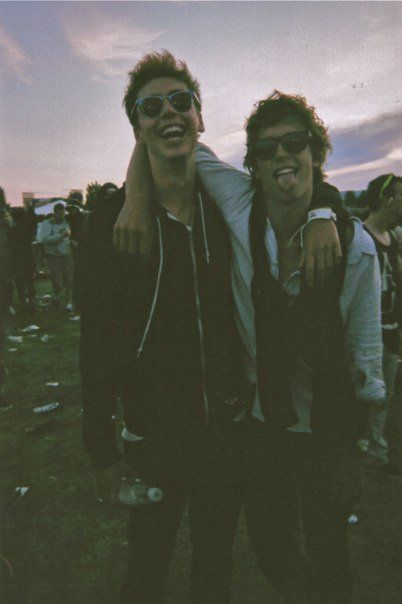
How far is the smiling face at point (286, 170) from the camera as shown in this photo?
6.20 feet

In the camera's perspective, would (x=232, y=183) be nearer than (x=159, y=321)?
No

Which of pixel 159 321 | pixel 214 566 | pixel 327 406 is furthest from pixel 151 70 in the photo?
pixel 214 566

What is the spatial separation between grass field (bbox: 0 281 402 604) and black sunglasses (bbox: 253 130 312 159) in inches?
95.8

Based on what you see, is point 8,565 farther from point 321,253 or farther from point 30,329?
point 30,329

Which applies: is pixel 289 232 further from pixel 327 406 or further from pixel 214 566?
pixel 214 566

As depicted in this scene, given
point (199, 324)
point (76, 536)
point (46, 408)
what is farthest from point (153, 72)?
point (46, 408)

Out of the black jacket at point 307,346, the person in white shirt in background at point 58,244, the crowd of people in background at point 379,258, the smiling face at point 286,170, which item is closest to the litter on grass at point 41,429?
the crowd of people in background at point 379,258

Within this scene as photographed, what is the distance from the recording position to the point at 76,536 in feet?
10.4

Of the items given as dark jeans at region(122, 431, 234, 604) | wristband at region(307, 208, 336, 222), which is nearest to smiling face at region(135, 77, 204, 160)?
wristband at region(307, 208, 336, 222)

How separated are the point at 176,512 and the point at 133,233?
1.18 m

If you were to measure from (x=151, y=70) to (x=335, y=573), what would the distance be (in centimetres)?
228

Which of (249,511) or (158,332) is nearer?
(158,332)

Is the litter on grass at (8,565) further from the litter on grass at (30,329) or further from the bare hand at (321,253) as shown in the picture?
the litter on grass at (30,329)

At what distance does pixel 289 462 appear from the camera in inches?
76.5
